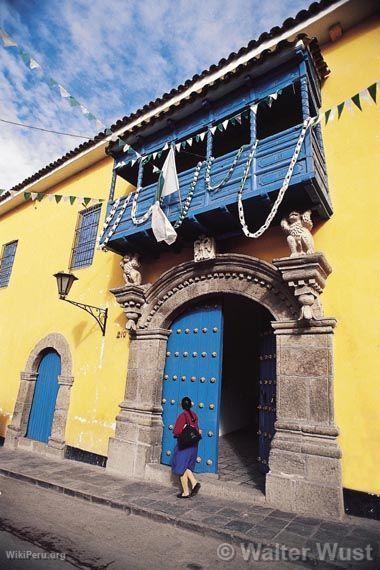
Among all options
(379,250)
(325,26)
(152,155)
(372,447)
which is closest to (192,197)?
(152,155)

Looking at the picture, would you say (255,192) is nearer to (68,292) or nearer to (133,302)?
(133,302)

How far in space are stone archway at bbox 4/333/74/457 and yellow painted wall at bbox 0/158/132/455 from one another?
0.58 ft

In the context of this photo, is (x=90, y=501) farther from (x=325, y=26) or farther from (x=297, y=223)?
(x=325, y=26)

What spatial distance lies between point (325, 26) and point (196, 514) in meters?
7.80

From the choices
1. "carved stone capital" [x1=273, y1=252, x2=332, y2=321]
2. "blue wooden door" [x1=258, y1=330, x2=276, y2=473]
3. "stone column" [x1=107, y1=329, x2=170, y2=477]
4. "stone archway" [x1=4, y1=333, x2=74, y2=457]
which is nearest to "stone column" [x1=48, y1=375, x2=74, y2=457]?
"stone archway" [x1=4, y1=333, x2=74, y2=457]

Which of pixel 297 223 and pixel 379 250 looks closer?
pixel 379 250

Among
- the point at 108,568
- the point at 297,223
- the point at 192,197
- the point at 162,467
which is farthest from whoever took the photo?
the point at 192,197

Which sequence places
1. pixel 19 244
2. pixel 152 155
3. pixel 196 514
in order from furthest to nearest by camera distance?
pixel 19 244 → pixel 152 155 → pixel 196 514

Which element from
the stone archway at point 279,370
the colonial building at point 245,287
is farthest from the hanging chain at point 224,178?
the stone archway at point 279,370

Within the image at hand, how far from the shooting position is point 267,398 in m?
5.29

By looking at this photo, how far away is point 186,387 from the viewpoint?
577 cm

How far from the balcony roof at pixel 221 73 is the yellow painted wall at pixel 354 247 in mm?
494

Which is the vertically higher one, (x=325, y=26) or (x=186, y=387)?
(x=325, y=26)

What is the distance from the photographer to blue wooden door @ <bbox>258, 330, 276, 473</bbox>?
202 inches
